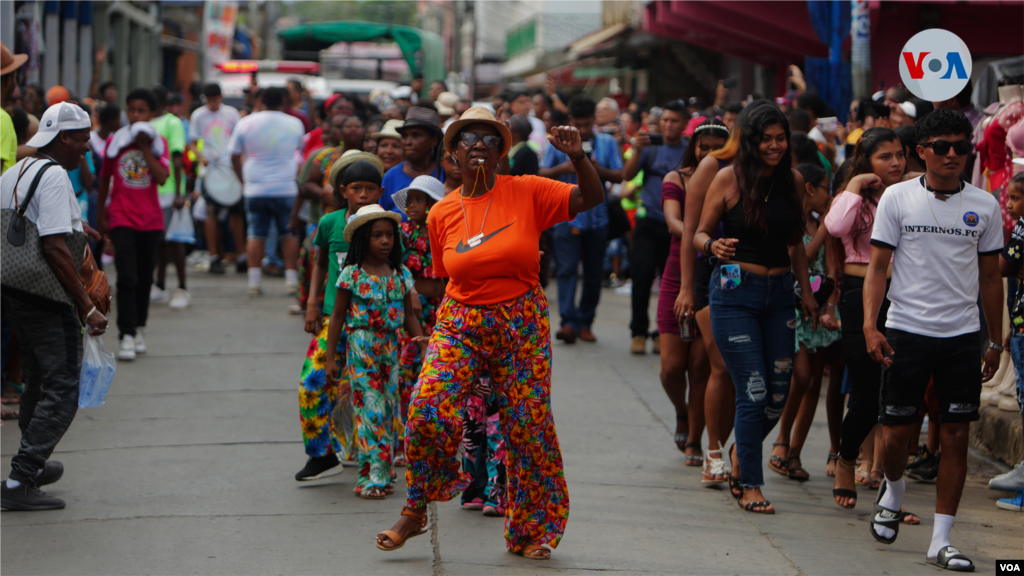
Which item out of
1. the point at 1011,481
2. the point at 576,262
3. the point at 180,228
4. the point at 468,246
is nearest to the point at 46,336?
the point at 468,246

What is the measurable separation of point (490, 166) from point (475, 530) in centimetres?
166

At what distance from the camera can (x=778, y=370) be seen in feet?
18.0

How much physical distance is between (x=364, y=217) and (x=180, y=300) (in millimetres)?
6424

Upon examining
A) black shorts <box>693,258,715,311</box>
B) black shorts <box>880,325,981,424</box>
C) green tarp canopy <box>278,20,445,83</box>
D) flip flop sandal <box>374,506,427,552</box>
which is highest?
green tarp canopy <box>278,20,445,83</box>

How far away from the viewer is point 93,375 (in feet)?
18.0

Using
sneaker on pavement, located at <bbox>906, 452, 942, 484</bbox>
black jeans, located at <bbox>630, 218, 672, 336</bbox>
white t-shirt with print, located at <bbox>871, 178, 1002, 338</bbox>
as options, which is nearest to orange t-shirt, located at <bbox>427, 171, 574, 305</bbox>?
white t-shirt with print, located at <bbox>871, 178, 1002, 338</bbox>

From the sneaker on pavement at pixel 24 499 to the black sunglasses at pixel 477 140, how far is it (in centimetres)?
257

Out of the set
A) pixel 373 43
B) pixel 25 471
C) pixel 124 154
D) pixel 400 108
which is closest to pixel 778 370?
pixel 25 471

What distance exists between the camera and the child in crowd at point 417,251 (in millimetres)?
5703

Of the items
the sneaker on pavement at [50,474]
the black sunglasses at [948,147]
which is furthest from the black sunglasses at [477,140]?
the sneaker on pavement at [50,474]

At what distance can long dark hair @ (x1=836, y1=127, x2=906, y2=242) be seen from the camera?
5617 mm

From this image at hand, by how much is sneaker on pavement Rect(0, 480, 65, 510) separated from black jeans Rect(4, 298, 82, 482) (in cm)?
5

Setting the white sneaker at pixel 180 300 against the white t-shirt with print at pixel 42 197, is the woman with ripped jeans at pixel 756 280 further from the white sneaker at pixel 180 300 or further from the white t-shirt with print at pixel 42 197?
the white sneaker at pixel 180 300

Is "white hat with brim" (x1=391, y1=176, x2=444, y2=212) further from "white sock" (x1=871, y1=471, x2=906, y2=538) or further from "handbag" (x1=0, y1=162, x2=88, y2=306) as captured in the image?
"white sock" (x1=871, y1=471, x2=906, y2=538)
